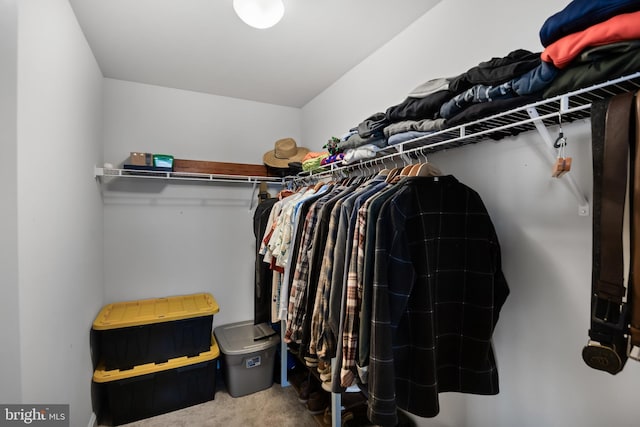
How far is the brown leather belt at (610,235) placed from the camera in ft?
2.00

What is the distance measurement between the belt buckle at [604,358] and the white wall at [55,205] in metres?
1.57

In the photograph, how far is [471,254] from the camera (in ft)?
3.75

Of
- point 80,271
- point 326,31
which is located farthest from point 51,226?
point 326,31

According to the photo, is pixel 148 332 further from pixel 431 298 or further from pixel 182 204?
pixel 431 298

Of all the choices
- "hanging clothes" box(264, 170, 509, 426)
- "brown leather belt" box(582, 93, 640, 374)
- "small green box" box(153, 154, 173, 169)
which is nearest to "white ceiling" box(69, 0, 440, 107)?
"small green box" box(153, 154, 173, 169)

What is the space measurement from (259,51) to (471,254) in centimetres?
175

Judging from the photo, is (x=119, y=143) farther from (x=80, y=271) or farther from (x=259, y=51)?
(x=259, y=51)

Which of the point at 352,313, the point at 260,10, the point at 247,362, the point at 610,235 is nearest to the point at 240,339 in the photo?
the point at 247,362

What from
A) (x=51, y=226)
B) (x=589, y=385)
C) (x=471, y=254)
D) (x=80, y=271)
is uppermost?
(x=51, y=226)

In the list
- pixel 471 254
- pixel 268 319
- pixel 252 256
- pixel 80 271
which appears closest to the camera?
pixel 471 254

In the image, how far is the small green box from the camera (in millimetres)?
2205

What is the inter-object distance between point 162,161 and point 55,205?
1014 mm

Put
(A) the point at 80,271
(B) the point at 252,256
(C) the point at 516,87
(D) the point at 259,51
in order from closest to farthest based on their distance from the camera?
1. (C) the point at 516,87
2. (A) the point at 80,271
3. (D) the point at 259,51
4. (B) the point at 252,256

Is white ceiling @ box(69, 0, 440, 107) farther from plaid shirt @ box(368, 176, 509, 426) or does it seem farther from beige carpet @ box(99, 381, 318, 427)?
beige carpet @ box(99, 381, 318, 427)
